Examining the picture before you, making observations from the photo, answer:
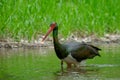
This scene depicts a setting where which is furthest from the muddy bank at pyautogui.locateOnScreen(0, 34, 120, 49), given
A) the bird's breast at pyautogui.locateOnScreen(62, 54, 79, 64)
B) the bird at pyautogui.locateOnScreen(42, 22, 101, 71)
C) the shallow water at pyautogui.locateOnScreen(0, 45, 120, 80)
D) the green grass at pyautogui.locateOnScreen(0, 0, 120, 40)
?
the bird's breast at pyautogui.locateOnScreen(62, 54, 79, 64)

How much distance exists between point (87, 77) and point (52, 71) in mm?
857

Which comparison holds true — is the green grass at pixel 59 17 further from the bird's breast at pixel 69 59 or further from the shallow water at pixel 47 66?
the bird's breast at pixel 69 59

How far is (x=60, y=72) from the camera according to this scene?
8.89m

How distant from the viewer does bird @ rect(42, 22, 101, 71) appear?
366 inches

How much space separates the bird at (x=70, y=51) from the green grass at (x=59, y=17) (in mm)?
2954

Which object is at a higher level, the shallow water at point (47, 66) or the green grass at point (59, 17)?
the green grass at point (59, 17)

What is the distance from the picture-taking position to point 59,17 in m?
13.8

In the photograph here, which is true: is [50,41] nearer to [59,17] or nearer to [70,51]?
[59,17]

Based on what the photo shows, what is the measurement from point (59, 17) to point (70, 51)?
441 cm

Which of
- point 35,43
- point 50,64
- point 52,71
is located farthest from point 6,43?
point 52,71

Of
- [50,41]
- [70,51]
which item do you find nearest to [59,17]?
[50,41]

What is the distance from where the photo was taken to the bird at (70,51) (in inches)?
366

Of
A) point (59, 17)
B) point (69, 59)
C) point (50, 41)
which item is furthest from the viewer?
point (59, 17)

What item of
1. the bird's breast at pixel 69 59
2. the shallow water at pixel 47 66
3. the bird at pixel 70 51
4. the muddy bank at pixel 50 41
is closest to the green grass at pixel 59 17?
the muddy bank at pixel 50 41
